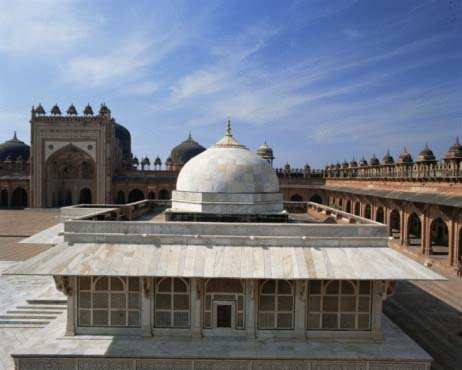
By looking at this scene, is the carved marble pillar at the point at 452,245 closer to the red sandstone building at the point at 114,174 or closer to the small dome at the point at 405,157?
the red sandstone building at the point at 114,174

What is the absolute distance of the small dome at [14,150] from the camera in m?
53.2

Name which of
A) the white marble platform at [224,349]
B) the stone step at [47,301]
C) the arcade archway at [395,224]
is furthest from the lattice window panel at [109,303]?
the arcade archway at [395,224]

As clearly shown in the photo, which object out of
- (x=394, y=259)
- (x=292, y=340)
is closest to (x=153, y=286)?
(x=292, y=340)

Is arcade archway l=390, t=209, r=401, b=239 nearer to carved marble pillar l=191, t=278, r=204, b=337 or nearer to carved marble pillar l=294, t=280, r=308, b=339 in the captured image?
carved marble pillar l=294, t=280, r=308, b=339

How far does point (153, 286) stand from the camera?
10.1 meters

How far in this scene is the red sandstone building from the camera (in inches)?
1232

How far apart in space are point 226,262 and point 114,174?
3876cm

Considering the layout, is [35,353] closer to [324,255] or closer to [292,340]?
[292,340]

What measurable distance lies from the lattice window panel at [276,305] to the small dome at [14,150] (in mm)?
52473

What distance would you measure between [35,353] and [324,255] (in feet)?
24.6

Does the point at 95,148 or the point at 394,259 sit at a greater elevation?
the point at 95,148

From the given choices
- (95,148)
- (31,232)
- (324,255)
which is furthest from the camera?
(95,148)

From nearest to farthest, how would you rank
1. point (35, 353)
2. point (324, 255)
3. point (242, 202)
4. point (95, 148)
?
point (35, 353) → point (324, 255) → point (242, 202) → point (95, 148)

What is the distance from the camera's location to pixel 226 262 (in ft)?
30.8
